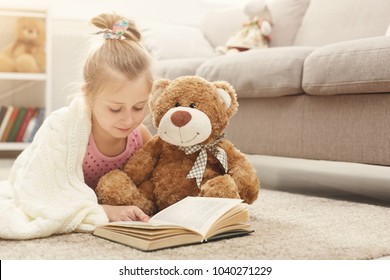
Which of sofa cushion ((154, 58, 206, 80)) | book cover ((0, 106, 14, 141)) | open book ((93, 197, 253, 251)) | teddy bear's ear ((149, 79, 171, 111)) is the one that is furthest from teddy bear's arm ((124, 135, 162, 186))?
book cover ((0, 106, 14, 141))

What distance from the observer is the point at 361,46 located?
5.53 ft

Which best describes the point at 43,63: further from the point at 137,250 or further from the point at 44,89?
the point at 137,250

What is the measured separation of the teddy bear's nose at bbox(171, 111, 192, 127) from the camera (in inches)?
49.3

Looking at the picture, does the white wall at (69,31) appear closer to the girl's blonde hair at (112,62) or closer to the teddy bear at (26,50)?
the teddy bear at (26,50)

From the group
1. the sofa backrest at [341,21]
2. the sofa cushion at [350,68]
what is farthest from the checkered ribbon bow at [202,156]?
the sofa backrest at [341,21]

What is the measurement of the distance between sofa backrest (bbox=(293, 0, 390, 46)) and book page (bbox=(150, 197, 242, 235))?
1.57 metres

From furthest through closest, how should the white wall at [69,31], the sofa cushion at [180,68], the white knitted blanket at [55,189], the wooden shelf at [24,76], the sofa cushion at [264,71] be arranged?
the white wall at [69,31], the wooden shelf at [24,76], the sofa cushion at [180,68], the sofa cushion at [264,71], the white knitted blanket at [55,189]

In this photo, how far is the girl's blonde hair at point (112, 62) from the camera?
1.30 metres

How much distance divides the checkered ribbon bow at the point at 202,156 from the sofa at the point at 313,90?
24cm

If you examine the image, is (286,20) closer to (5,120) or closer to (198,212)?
(5,120)

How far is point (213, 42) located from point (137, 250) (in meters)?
2.31

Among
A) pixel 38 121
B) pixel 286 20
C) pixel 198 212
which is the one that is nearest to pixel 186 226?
pixel 198 212
